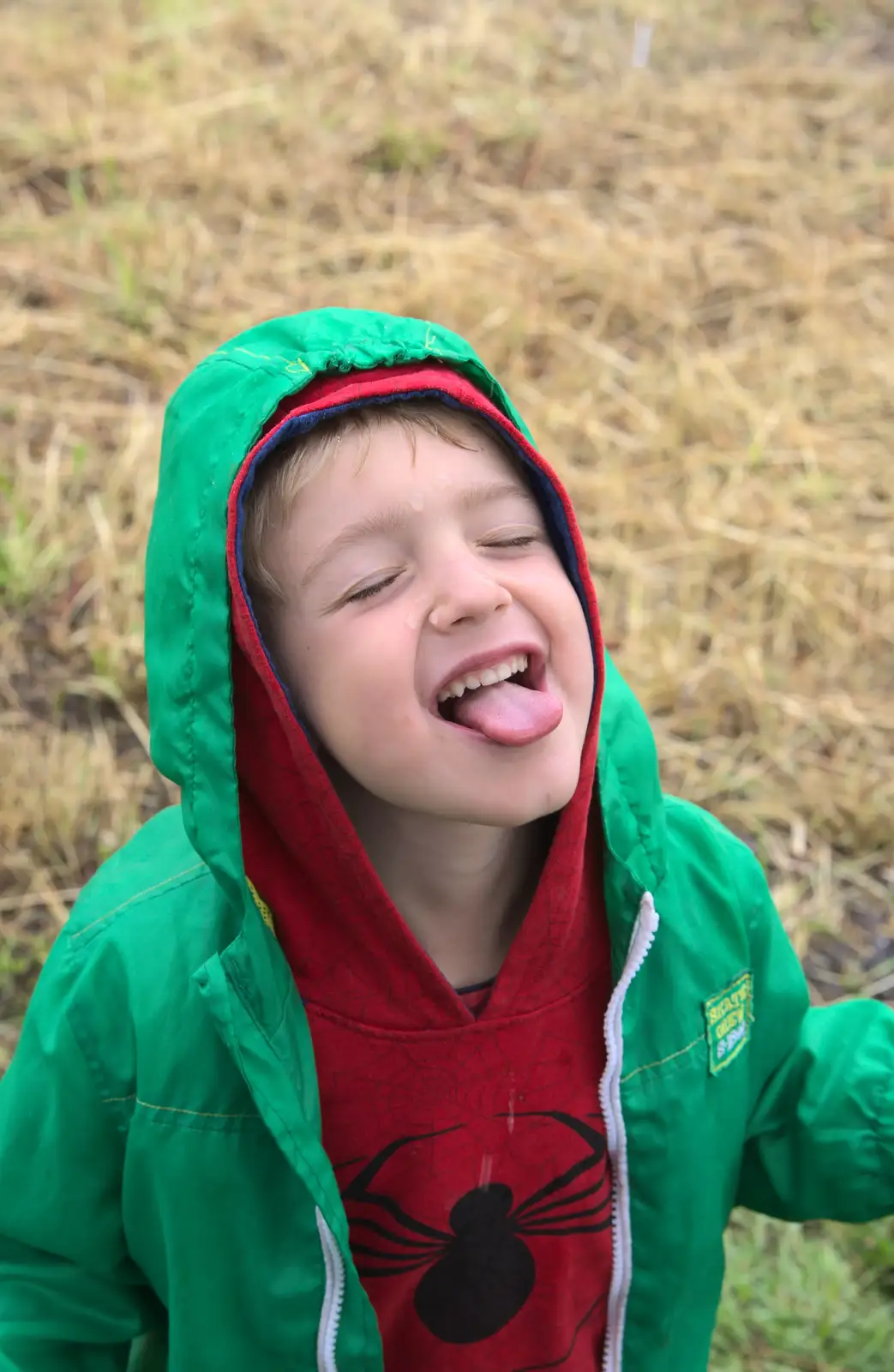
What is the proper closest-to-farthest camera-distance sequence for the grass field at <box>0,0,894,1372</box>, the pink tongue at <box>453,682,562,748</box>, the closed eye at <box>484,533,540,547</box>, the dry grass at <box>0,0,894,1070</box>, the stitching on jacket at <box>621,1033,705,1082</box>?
the pink tongue at <box>453,682,562,748</box> → the closed eye at <box>484,533,540,547</box> → the stitching on jacket at <box>621,1033,705,1082</box> → the grass field at <box>0,0,894,1372</box> → the dry grass at <box>0,0,894,1070</box>

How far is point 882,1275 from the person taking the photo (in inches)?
80.7

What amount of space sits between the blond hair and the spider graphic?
Answer: 590mm

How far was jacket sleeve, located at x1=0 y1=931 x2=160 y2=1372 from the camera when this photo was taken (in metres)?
1.29

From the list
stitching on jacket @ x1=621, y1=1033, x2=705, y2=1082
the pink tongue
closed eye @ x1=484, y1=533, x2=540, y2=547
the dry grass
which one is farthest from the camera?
the dry grass

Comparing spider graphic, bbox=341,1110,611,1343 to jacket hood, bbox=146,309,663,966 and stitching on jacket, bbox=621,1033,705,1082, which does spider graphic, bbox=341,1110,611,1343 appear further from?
jacket hood, bbox=146,309,663,966

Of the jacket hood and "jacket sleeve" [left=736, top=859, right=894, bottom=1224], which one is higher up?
the jacket hood

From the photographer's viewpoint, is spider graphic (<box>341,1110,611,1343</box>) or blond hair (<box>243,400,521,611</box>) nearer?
blond hair (<box>243,400,521,611</box>)

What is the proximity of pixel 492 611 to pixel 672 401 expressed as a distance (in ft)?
8.21

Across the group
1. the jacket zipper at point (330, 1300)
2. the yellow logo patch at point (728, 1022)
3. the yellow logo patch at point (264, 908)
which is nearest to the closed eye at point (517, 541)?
the yellow logo patch at point (264, 908)

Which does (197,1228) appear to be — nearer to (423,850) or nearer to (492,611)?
(423,850)

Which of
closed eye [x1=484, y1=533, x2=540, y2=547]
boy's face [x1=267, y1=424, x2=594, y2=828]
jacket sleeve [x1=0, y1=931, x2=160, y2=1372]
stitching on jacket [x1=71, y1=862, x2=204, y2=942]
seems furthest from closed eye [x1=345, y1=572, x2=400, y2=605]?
jacket sleeve [x1=0, y1=931, x2=160, y2=1372]

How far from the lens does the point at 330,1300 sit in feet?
4.27

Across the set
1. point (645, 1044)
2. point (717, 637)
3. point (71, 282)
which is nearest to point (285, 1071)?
point (645, 1044)

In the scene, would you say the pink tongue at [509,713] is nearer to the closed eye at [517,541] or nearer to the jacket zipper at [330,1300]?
the closed eye at [517,541]
